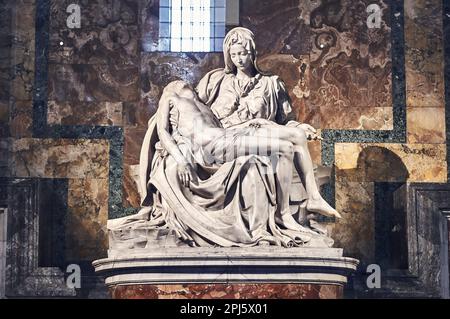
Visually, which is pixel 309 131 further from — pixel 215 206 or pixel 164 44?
pixel 164 44

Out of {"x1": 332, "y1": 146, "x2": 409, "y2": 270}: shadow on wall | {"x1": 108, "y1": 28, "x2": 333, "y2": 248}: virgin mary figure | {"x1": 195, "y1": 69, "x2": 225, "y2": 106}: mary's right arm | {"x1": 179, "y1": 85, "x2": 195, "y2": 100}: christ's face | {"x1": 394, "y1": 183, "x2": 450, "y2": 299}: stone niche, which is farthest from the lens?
{"x1": 332, "y1": 146, "x2": 409, "y2": 270}: shadow on wall

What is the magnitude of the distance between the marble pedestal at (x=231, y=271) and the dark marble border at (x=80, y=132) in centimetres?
202

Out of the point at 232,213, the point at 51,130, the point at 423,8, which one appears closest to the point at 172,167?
the point at 232,213

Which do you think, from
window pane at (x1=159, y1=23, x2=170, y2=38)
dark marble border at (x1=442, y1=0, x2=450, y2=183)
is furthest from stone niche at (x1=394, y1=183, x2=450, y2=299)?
window pane at (x1=159, y1=23, x2=170, y2=38)

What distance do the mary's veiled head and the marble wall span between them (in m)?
1.13

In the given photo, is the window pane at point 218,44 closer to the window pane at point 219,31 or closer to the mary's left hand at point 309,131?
the window pane at point 219,31

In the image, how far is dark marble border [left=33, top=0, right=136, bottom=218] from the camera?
19.4 m

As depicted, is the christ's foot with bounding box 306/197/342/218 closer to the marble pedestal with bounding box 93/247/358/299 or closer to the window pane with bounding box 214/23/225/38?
the marble pedestal with bounding box 93/247/358/299

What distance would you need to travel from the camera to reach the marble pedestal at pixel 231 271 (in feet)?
56.9

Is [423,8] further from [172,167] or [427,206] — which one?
[172,167]

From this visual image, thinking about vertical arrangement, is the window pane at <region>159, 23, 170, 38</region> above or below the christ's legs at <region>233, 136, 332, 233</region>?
above

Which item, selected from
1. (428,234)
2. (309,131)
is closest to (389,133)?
(428,234)

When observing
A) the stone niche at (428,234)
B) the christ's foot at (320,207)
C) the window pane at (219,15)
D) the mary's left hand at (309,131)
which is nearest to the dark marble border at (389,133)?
the stone niche at (428,234)

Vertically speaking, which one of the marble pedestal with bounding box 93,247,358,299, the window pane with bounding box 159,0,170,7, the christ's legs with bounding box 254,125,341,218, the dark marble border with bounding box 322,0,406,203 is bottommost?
the marble pedestal with bounding box 93,247,358,299
